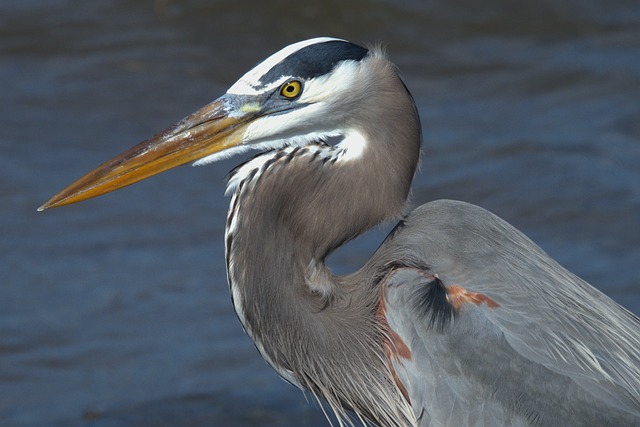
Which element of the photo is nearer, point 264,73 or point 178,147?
point 264,73

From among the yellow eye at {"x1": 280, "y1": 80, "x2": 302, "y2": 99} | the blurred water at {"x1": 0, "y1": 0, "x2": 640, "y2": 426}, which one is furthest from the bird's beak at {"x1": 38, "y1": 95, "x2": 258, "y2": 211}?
the blurred water at {"x1": 0, "y1": 0, "x2": 640, "y2": 426}

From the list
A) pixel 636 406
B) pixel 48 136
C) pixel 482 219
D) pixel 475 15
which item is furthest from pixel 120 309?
pixel 475 15

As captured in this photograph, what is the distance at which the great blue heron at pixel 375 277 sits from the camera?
3623 mm

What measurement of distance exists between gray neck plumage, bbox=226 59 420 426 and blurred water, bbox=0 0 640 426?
1388 millimetres

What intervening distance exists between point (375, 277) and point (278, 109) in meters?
0.68

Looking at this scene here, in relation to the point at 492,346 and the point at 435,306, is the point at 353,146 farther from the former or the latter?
the point at 492,346

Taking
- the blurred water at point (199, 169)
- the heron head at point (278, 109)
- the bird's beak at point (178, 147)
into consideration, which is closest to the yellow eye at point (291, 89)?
the heron head at point (278, 109)

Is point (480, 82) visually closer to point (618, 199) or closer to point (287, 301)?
point (618, 199)

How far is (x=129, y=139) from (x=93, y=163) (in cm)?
41

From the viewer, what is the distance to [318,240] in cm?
380

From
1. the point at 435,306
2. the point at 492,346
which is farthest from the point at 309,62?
the point at 492,346

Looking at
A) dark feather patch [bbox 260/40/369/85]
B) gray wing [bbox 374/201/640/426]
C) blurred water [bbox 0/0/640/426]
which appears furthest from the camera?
blurred water [bbox 0/0/640/426]

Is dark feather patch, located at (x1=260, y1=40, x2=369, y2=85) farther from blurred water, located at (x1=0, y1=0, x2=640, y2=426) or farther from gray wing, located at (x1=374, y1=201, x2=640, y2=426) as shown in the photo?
blurred water, located at (x1=0, y1=0, x2=640, y2=426)

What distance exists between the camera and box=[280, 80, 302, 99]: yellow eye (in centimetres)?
373
